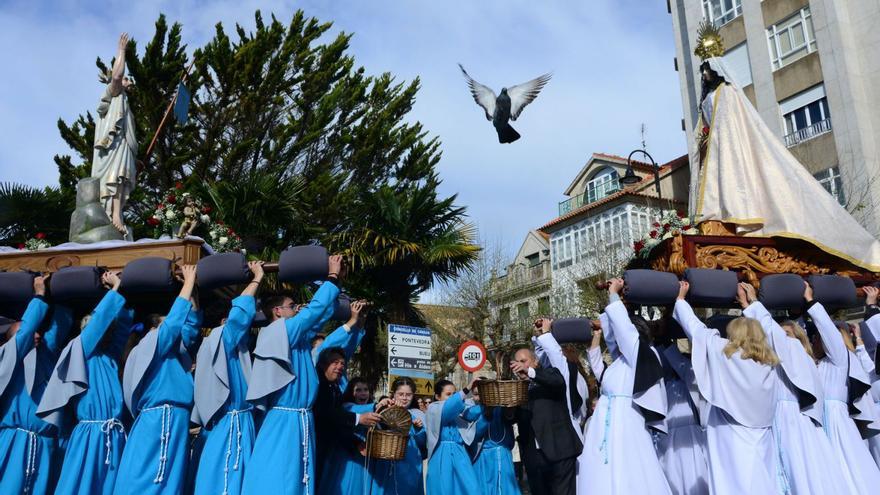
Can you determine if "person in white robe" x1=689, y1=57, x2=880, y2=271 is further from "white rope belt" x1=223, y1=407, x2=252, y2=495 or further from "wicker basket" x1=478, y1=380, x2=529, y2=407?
"white rope belt" x1=223, y1=407, x2=252, y2=495

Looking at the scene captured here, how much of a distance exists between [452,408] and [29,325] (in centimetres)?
407

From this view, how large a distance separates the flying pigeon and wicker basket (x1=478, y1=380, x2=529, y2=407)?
4779 mm

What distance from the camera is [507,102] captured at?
433 inches

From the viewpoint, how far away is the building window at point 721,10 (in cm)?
2722

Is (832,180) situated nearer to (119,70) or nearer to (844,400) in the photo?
(844,400)

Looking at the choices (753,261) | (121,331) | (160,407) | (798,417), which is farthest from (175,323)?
(753,261)

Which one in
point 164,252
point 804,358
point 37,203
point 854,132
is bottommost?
point 804,358

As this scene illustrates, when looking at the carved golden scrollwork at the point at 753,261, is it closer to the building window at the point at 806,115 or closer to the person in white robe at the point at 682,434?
the person in white robe at the point at 682,434

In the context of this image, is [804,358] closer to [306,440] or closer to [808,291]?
[808,291]

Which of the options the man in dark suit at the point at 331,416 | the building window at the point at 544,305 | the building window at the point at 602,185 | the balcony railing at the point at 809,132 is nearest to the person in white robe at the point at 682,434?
the man in dark suit at the point at 331,416

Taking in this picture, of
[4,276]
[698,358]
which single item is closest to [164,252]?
[4,276]

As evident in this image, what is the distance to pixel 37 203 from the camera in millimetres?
14203

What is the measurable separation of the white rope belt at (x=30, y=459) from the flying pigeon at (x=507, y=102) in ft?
23.4

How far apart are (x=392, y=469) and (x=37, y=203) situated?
10785mm
